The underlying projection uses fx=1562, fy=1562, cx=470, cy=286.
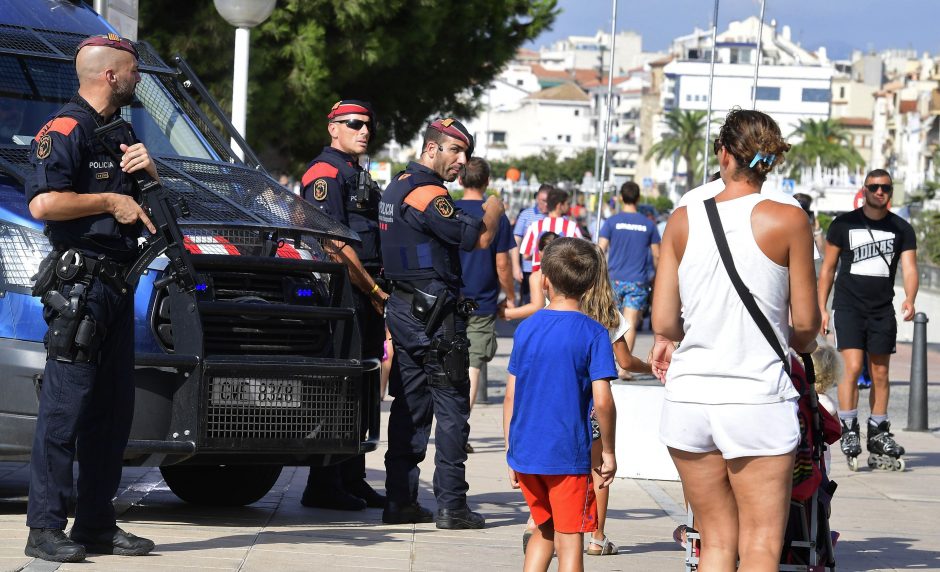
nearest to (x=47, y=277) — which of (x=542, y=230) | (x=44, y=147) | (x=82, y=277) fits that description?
(x=82, y=277)

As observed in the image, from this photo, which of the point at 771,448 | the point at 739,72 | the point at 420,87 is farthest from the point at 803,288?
the point at 739,72

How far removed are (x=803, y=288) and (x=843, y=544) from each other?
3.34m

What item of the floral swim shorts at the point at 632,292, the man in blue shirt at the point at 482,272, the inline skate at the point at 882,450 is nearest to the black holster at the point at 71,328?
the man in blue shirt at the point at 482,272

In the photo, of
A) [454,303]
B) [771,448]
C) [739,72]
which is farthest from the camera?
[739,72]

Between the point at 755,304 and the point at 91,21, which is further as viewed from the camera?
the point at 91,21

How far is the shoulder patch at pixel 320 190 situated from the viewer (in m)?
8.10

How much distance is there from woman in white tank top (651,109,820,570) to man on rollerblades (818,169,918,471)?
5.94 metres

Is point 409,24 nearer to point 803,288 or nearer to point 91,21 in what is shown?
point 91,21

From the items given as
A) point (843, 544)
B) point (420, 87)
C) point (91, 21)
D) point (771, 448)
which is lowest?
point (843, 544)

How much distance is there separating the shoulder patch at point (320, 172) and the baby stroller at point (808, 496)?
3.04 meters

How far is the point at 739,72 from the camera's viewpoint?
424 ft

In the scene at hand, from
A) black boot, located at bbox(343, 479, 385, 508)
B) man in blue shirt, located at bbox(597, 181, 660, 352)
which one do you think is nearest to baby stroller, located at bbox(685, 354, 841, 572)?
black boot, located at bbox(343, 479, 385, 508)

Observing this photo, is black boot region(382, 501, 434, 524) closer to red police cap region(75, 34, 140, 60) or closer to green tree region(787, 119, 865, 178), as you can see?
red police cap region(75, 34, 140, 60)

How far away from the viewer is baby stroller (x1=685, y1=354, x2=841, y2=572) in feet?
18.7
